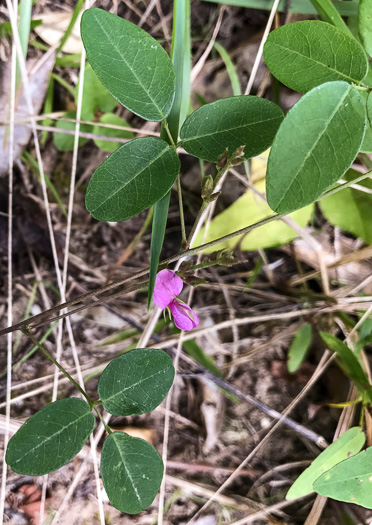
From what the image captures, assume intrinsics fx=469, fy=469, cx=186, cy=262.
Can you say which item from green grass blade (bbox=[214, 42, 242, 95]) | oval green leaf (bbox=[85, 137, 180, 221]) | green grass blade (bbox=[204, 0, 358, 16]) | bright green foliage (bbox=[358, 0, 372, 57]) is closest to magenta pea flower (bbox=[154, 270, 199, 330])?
oval green leaf (bbox=[85, 137, 180, 221])

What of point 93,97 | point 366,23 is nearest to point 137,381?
point 366,23

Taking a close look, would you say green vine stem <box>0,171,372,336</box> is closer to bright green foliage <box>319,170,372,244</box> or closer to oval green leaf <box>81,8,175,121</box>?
oval green leaf <box>81,8,175,121</box>

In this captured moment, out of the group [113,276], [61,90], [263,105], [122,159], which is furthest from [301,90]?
[61,90]

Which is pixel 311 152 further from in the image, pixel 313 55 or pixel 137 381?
pixel 137 381

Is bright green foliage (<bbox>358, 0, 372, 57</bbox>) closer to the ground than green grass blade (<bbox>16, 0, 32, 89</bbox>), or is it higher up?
higher up

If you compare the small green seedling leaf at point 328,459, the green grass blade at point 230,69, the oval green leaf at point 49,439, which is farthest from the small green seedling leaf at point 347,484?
the green grass blade at point 230,69

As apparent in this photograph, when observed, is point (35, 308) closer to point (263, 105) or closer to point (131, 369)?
point (131, 369)
